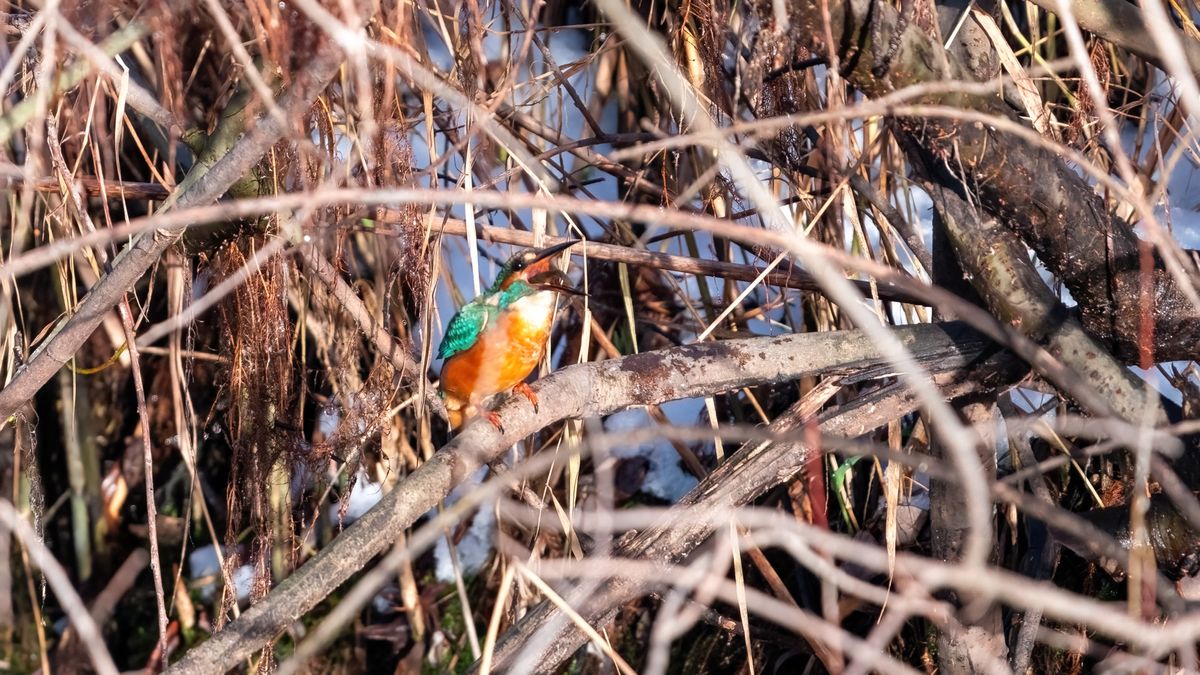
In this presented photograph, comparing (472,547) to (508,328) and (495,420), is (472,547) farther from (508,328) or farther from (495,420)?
(495,420)

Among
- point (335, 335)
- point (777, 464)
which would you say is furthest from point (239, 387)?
point (777, 464)

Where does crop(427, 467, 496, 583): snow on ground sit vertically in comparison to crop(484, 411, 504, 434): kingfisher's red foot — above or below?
below

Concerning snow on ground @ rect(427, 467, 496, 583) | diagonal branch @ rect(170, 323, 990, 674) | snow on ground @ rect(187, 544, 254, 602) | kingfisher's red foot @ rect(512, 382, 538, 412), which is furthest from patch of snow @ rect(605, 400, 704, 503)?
snow on ground @ rect(187, 544, 254, 602)

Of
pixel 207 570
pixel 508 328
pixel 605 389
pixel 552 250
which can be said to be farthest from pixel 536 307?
pixel 207 570

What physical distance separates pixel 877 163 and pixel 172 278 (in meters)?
2.05

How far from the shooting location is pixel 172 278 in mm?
3078

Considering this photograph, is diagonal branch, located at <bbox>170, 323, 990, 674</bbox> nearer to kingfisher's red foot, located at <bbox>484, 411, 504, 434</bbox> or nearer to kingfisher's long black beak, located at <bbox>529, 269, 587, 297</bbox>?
kingfisher's red foot, located at <bbox>484, 411, 504, 434</bbox>

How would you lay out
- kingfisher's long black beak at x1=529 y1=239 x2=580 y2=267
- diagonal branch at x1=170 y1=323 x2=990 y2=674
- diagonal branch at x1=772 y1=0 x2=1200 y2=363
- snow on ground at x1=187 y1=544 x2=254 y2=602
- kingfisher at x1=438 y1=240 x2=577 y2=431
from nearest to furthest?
diagonal branch at x1=170 y1=323 x2=990 y2=674
diagonal branch at x1=772 y1=0 x2=1200 y2=363
kingfisher's long black beak at x1=529 y1=239 x2=580 y2=267
kingfisher at x1=438 y1=240 x2=577 y2=431
snow on ground at x1=187 y1=544 x2=254 y2=602

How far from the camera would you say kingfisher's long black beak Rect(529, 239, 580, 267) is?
2.28 metres

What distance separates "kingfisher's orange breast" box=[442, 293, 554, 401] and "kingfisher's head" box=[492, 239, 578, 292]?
0.06 meters

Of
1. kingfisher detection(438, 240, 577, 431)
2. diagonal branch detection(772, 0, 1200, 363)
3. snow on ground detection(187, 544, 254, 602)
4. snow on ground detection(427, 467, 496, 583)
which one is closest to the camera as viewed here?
diagonal branch detection(772, 0, 1200, 363)

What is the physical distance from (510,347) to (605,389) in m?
0.57

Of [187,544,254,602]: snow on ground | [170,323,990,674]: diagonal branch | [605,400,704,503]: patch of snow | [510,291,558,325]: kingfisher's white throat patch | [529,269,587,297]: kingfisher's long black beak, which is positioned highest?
[529,269,587,297]: kingfisher's long black beak

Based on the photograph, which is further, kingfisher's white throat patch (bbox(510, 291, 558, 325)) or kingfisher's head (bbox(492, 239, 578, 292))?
kingfisher's white throat patch (bbox(510, 291, 558, 325))
